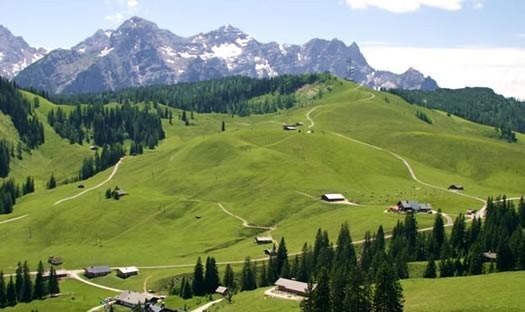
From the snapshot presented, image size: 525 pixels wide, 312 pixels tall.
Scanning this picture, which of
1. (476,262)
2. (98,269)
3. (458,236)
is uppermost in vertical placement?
(476,262)

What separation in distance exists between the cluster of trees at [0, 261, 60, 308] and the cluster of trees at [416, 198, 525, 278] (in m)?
95.6

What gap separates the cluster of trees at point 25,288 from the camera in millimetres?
165000

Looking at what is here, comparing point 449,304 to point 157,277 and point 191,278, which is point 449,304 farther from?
point 157,277

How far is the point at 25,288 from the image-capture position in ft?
545

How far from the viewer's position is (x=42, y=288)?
16862 cm

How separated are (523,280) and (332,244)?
66712mm

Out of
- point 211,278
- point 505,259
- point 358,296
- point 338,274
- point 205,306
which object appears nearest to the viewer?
point 358,296

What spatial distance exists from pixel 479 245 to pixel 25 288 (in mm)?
112476

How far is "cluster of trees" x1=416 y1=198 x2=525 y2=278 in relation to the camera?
131375mm

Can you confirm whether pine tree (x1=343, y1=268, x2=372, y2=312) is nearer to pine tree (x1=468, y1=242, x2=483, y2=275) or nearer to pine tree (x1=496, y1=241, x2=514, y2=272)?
pine tree (x1=468, y1=242, x2=483, y2=275)

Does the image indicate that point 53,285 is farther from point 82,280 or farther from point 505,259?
point 505,259

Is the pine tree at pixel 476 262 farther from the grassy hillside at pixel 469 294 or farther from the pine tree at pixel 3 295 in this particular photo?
the pine tree at pixel 3 295

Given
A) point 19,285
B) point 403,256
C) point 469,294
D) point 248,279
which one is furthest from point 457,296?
point 19,285

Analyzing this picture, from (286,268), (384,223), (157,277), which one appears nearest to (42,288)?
(157,277)
